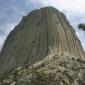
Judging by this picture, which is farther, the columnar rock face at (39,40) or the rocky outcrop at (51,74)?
the columnar rock face at (39,40)

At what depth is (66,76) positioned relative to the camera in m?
75.6

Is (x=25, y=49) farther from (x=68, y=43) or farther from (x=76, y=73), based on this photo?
(x=76, y=73)

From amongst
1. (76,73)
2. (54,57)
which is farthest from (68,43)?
(76,73)

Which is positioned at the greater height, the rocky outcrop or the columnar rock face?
the columnar rock face

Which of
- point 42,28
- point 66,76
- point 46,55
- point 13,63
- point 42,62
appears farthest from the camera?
point 42,28

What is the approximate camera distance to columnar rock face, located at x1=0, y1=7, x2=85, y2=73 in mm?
94438

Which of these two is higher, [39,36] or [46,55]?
[39,36]

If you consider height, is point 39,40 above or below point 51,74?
above

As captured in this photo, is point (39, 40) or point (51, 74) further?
point (39, 40)

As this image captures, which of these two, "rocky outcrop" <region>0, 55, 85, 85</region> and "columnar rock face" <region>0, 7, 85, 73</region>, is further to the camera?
"columnar rock face" <region>0, 7, 85, 73</region>

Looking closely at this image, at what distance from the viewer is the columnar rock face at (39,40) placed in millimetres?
94438

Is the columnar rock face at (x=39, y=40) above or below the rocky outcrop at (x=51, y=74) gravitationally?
above

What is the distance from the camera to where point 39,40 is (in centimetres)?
9938

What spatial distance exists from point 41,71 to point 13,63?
20313mm
